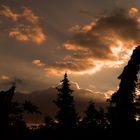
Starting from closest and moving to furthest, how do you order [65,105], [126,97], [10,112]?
[10,112], [126,97], [65,105]

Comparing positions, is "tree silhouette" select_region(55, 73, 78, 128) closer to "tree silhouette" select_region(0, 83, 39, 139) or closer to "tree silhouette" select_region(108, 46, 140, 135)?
"tree silhouette" select_region(108, 46, 140, 135)

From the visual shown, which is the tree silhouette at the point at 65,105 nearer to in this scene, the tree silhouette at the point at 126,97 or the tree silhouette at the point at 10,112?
the tree silhouette at the point at 126,97

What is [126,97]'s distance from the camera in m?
25.6

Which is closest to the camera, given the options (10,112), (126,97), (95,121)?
(10,112)

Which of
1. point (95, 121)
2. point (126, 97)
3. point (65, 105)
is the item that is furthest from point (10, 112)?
point (65, 105)

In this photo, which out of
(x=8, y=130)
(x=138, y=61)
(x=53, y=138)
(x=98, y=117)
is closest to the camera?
(x=8, y=130)

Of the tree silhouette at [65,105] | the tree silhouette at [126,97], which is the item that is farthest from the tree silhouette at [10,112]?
the tree silhouette at [65,105]

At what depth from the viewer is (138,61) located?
26531mm

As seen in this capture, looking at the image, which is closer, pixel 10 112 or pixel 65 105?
pixel 10 112

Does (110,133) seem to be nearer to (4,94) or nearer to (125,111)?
(125,111)

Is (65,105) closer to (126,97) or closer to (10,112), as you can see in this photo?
(126,97)

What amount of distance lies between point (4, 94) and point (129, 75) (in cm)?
1561

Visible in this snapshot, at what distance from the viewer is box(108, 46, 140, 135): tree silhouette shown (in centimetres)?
2420

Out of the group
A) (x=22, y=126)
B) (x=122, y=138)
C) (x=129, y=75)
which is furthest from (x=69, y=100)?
(x=22, y=126)
